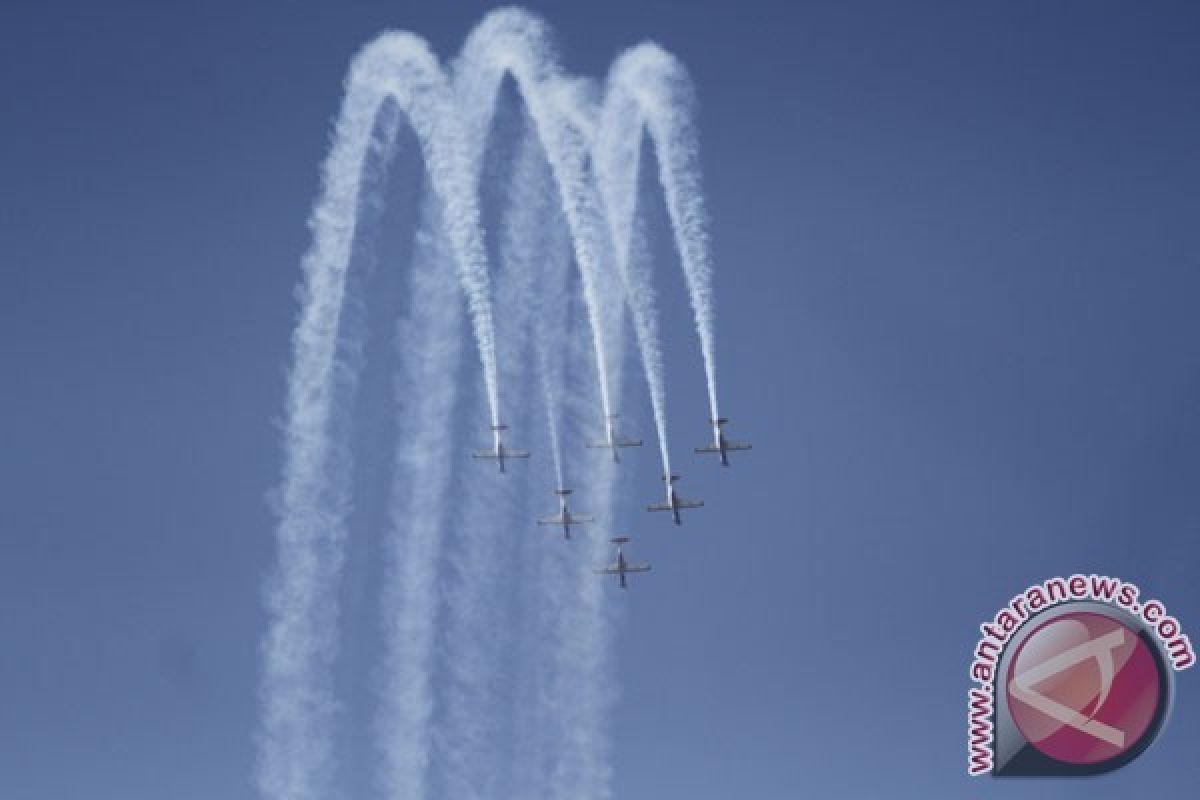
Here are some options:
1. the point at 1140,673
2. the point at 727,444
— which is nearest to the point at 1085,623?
the point at 1140,673

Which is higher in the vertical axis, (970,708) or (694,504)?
(694,504)

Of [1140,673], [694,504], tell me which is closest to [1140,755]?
[1140,673]

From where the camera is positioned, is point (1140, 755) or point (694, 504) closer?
point (1140, 755)

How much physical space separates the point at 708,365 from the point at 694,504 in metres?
10.6

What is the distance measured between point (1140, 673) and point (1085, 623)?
268cm

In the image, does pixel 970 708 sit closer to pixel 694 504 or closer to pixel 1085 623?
pixel 1085 623

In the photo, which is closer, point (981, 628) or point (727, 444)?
point (981, 628)

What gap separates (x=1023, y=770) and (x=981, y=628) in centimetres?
563

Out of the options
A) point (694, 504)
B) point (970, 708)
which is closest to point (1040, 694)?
point (970, 708)

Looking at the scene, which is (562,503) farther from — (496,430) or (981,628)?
(981,628)

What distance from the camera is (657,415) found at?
12469cm

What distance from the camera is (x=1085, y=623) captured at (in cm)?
12575

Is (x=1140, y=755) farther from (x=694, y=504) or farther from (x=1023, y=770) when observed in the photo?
(x=694, y=504)

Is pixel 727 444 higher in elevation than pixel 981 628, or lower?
higher
